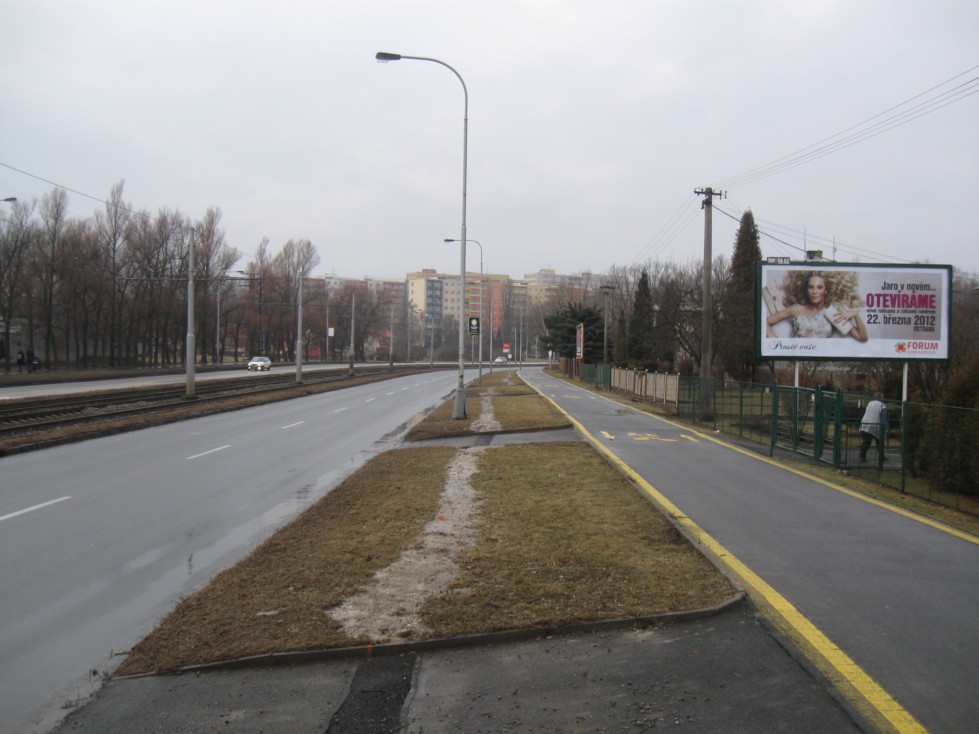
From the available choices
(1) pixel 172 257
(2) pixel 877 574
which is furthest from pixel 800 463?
(1) pixel 172 257

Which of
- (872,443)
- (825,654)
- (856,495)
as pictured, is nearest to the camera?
(825,654)

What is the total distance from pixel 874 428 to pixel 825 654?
11.0 meters

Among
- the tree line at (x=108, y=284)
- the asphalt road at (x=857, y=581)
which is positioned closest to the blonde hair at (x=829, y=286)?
the asphalt road at (x=857, y=581)

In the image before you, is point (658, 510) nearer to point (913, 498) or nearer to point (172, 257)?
point (913, 498)

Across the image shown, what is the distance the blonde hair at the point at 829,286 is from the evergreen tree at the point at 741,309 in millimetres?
22668

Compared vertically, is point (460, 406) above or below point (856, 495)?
above

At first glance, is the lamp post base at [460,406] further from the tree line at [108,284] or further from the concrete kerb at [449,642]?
the tree line at [108,284]

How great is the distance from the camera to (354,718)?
13.6 ft

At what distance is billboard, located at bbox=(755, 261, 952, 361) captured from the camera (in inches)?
832

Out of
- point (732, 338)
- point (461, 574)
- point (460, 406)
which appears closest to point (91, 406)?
point (460, 406)

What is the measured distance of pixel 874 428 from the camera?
14.4m

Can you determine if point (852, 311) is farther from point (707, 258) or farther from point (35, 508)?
point (35, 508)

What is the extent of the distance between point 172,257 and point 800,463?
72.7 metres

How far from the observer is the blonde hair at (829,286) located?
70.7ft
